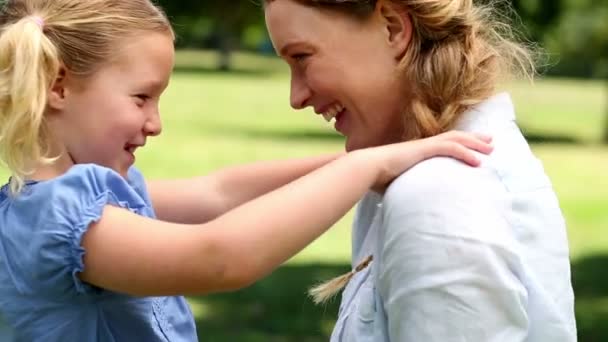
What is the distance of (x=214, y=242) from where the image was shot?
250cm

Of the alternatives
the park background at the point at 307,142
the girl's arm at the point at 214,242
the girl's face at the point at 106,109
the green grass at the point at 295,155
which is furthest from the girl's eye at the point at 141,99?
the green grass at the point at 295,155

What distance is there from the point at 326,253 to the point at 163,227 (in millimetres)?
10796

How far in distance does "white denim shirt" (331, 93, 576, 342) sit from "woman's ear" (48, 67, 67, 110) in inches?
29.8

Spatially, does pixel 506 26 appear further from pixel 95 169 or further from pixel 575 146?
pixel 575 146

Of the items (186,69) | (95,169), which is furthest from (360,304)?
(186,69)

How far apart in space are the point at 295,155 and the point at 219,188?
21093mm

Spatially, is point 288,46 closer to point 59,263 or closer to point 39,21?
point 39,21

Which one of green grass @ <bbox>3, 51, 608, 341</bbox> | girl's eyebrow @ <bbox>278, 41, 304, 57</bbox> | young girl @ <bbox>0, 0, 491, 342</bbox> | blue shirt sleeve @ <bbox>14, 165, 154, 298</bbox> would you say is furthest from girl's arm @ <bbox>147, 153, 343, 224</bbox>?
blue shirt sleeve @ <bbox>14, 165, 154, 298</bbox>

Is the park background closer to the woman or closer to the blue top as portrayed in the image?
the woman

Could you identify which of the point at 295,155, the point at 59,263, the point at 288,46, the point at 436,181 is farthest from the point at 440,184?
the point at 295,155

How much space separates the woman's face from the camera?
111 inches

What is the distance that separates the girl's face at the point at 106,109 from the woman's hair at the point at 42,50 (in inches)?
0.9

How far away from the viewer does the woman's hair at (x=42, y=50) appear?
268 centimetres

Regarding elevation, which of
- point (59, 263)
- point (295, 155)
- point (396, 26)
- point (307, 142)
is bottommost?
point (307, 142)
